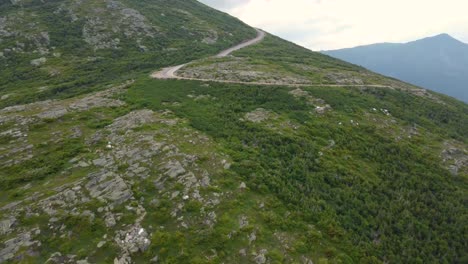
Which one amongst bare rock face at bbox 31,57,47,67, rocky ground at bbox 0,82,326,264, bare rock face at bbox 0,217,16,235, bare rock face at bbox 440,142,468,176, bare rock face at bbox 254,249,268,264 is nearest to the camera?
bare rock face at bbox 254,249,268,264

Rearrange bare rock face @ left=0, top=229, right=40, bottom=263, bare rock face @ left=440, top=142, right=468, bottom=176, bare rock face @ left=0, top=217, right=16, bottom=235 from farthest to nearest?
bare rock face @ left=440, top=142, right=468, bottom=176, bare rock face @ left=0, top=217, right=16, bottom=235, bare rock face @ left=0, top=229, right=40, bottom=263

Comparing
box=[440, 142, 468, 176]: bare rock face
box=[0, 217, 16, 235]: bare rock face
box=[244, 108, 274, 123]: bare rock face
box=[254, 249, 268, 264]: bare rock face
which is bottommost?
box=[0, 217, 16, 235]: bare rock face

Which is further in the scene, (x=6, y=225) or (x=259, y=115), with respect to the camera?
(x=259, y=115)

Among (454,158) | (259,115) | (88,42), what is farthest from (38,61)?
(454,158)

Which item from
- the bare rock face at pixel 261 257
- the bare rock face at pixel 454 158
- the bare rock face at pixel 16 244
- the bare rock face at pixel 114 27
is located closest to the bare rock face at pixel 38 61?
the bare rock face at pixel 114 27

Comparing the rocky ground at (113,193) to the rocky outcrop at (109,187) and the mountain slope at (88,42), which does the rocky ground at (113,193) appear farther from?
the mountain slope at (88,42)

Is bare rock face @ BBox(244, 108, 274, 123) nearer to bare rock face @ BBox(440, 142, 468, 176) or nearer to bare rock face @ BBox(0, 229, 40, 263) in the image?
bare rock face @ BBox(440, 142, 468, 176)

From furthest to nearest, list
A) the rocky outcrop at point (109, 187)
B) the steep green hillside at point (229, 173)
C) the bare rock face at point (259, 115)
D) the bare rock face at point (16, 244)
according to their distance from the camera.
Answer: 1. the bare rock face at point (259, 115)
2. the rocky outcrop at point (109, 187)
3. the steep green hillside at point (229, 173)
4. the bare rock face at point (16, 244)

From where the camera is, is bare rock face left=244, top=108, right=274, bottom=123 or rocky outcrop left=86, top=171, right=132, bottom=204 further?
bare rock face left=244, top=108, right=274, bottom=123

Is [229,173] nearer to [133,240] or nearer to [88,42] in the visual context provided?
[133,240]

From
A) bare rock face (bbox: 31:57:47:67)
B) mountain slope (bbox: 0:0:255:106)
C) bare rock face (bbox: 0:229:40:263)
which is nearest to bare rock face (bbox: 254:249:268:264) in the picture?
bare rock face (bbox: 0:229:40:263)
